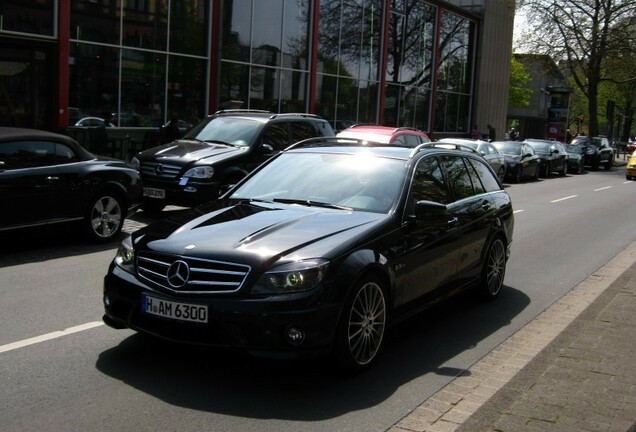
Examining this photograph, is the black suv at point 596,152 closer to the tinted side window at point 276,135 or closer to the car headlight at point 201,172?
Answer: the tinted side window at point 276,135

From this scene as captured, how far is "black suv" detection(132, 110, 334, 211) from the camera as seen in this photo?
1176 centimetres

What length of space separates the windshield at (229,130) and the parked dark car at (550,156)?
19.2 m

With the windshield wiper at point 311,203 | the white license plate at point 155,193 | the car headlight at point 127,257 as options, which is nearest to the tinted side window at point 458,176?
the windshield wiper at point 311,203

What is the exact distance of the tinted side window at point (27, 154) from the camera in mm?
8914

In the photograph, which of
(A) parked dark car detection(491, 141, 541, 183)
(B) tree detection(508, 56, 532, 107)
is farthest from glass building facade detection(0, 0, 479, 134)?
(B) tree detection(508, 56, 532, 107)

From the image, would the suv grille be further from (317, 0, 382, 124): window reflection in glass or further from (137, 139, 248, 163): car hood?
(317, 0, 382, 124): window reflection in glass

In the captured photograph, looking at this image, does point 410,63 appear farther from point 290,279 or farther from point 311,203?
point 290,279

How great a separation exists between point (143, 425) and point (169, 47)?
17.7m

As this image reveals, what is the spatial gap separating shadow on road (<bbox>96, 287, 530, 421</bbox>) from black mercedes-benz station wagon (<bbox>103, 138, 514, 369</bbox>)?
0.22m

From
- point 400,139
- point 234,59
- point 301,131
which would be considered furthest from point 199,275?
point 234,59

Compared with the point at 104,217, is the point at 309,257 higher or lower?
higher

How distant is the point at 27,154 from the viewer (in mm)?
9172

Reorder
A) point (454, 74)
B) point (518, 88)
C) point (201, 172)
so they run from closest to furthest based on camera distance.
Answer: point (201, 172), point (454, 74), point (518, 88)

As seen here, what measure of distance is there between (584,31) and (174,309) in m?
46.5
